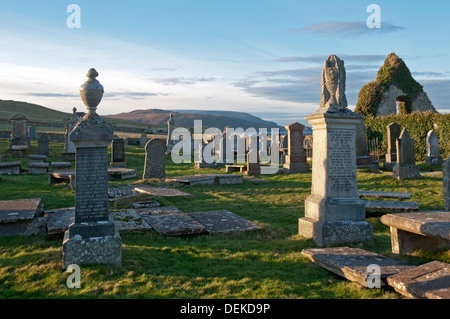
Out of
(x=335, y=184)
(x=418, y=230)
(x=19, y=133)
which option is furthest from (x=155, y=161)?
(x=19, y=133)

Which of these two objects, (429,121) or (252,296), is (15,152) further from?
(429,121)

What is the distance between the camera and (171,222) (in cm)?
739

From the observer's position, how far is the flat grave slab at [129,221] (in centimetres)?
685

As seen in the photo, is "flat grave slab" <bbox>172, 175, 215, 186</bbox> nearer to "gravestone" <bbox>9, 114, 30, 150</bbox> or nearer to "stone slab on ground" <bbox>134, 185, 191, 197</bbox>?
"stone slab on ground" <bbox>134, 185, 191, 197</bbox>

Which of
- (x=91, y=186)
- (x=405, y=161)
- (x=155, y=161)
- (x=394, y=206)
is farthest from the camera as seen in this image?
(x=155, y=161)

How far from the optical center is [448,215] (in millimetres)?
5289

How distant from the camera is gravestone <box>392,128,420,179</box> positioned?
13.8 metres

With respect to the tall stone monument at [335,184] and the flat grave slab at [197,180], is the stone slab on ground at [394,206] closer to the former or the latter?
the tall stone monument at [335,184]

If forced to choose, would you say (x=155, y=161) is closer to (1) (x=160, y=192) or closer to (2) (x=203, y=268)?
(1) (x=160, y=192)

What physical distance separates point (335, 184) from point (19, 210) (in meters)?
6.12

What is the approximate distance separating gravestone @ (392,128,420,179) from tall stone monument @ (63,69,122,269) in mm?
11860

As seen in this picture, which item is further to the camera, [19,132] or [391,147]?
[19,132]

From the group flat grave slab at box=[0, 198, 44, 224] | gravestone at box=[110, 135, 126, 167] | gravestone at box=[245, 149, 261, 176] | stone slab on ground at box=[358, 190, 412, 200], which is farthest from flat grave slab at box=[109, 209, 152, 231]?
gravestone at box=[110, 135, 126, 167]
